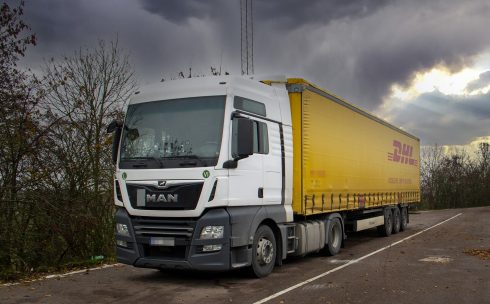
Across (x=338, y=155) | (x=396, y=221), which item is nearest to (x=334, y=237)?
(x=338, y=155)

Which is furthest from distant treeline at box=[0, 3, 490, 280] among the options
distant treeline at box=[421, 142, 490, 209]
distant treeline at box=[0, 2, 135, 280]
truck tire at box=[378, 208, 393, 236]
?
distant treeline at box=[421, 142, 490, 209]

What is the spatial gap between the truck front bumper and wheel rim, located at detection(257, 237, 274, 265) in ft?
3.14

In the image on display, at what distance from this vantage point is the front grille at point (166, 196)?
773 centimetres

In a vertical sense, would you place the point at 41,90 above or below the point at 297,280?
above

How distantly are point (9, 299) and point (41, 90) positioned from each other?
6.82m

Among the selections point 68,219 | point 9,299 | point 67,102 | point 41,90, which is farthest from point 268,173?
point 67,102

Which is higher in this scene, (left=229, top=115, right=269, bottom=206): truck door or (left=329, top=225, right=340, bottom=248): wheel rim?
(left=229, top=115, right=269, bottom=206): truck door

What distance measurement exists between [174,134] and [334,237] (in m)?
5.79

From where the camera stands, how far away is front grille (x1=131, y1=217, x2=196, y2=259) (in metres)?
7.82

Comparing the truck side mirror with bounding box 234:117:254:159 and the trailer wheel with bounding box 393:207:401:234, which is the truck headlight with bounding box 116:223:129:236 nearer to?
the truck side mirror with bounding box 234:117:254:159

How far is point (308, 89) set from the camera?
34.0 feet

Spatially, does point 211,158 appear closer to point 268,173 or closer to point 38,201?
point 268,173

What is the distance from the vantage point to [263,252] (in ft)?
28.5

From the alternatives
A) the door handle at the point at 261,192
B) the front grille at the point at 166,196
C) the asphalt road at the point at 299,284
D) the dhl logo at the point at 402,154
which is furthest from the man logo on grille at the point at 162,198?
the dhl logo at the point at 402,154
